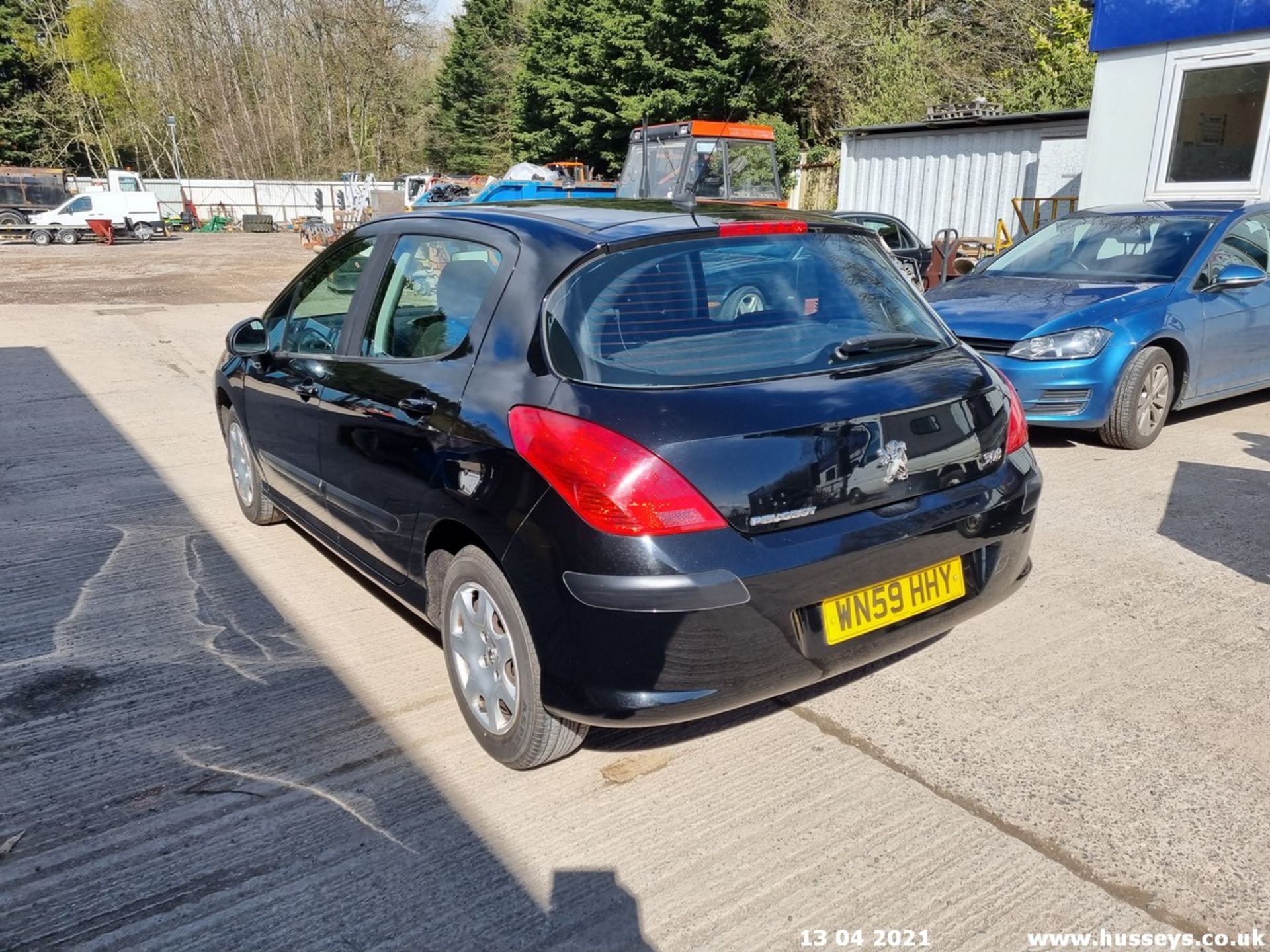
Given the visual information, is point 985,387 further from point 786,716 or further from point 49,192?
point 49,192

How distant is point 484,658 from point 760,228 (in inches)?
64.5

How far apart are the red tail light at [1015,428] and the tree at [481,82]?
4985 centimetres

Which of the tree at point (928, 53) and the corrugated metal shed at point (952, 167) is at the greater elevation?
the tree at point (928, 53)

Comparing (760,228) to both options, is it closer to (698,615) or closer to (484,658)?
(698,615)

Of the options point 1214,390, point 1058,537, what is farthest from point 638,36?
point 1058,537

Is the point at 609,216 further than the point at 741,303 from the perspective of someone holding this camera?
Yes

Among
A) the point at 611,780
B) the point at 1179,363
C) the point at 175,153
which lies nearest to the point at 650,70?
the point at 1179,363

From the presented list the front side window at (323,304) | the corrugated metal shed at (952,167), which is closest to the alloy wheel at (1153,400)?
the front side window at (323,304)

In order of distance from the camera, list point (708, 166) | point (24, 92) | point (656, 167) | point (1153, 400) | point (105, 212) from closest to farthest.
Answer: point (1153, 400)
point (708, 166)
point (656, 167)
point (105, 212)
point (24, 92)

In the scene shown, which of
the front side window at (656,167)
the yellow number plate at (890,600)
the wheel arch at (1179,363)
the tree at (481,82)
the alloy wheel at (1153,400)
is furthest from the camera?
the tree at (481,82)

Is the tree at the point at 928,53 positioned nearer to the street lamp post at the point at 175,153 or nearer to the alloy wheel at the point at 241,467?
the alloy wheel at the point at 241,467

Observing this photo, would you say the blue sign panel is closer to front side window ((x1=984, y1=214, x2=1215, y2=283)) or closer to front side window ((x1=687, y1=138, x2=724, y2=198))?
front side window ((x1=984, y1=214, x2=1215, y2=283))

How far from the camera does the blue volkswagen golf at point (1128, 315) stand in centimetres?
617

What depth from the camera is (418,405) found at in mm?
3152
